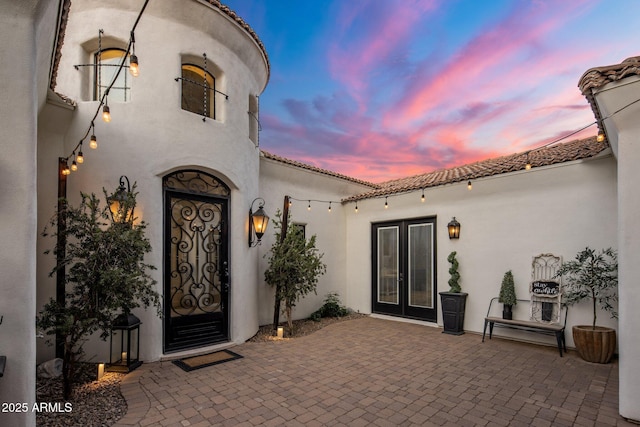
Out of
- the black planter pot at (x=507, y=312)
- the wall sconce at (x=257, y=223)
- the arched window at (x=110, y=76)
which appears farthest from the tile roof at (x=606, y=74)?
the arched window at (x=110, y=76)

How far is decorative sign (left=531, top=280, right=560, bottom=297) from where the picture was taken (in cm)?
607

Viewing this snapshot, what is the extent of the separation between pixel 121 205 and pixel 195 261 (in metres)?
1.70

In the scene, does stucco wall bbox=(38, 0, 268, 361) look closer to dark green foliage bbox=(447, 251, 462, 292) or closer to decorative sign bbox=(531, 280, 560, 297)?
dark green foliage bbox=(447, 251, 462, 292)

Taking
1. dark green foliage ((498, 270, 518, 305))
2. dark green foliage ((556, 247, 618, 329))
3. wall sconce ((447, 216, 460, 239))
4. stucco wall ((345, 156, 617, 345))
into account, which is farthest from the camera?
wall sconce ((447, 216, 460, 239))

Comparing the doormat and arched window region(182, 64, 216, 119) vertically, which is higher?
arched window region(182, 64, 216, 119)

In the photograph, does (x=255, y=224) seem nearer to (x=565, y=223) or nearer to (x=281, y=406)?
(x=281, y=406)

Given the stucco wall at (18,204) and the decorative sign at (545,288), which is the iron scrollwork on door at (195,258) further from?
the decorative sign at (545,288)

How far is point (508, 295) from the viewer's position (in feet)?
21.4

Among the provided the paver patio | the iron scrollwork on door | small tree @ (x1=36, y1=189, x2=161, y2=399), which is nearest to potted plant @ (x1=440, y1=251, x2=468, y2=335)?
the paver patio

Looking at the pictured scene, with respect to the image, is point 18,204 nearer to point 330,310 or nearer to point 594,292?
point 330,310

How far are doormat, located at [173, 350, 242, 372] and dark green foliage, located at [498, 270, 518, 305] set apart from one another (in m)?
5.39

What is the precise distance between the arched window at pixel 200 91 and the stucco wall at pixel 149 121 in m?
0.33

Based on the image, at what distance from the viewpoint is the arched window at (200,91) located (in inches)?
244

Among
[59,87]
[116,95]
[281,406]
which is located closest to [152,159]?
[116,95]
